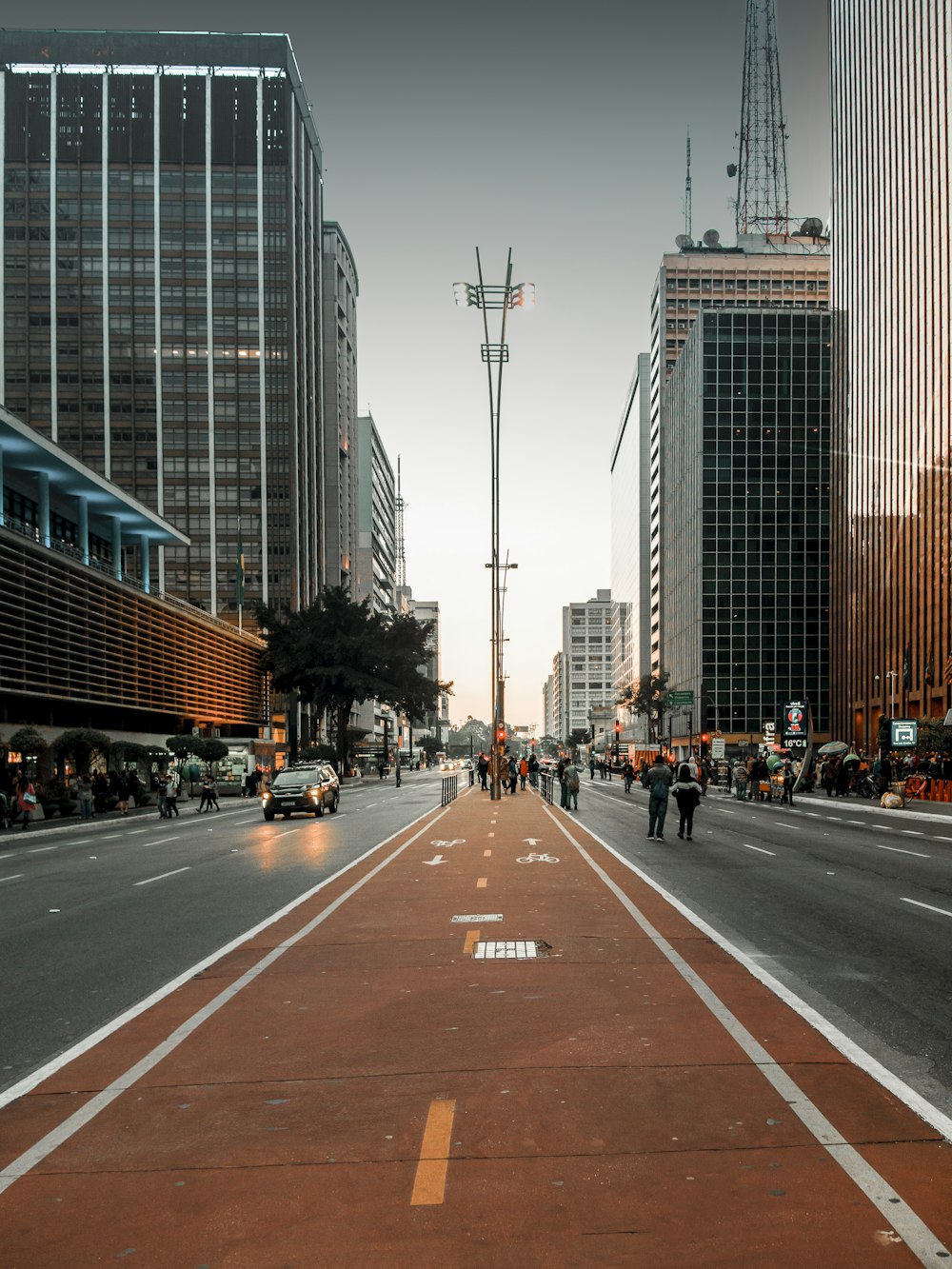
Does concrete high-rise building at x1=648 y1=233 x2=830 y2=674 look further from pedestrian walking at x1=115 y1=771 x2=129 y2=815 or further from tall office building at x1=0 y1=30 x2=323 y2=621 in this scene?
pedestrian walking at x1=115 y1=771 x2=129 y2=815

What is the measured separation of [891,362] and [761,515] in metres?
38.6

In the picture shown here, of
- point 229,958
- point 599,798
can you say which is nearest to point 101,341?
point 599,798

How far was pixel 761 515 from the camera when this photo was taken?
119250mm

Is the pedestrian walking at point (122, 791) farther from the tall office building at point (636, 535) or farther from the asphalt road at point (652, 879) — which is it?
the tall office building at point (636, 535)

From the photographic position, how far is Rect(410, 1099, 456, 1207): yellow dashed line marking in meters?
4.86

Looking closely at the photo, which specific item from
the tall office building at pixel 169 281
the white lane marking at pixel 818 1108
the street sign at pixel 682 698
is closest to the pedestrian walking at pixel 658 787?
the white lane marking at pixel 818 1108

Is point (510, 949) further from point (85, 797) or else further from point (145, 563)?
point (145, 563)

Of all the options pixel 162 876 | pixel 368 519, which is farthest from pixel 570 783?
pixel 368 519

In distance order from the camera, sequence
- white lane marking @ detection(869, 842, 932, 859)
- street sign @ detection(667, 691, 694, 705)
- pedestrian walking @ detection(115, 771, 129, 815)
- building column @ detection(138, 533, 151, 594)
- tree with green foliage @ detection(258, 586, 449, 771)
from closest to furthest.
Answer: white lane marking @ detection(869, 842, 932, 859)
pedestrian walking @ detection(115, 771, 129, 815)
building column @ detection(138, 533, 151, 594)
tree with green foliage @ detection(258, 586, 449, 771)
street sign @ detection(667, 691, 694, 705)

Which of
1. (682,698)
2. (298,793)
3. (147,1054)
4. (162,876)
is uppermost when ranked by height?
(147,1054)

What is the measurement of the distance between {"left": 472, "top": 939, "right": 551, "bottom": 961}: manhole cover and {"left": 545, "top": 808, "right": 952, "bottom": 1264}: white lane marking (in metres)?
1.18

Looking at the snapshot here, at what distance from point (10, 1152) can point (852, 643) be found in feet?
305

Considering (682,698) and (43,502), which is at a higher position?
(43,502)

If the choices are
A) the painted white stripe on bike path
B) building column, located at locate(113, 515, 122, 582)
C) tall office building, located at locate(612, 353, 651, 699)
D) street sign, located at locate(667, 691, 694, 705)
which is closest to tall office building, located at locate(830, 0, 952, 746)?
street sign, located at locate(667, 691, 694, 705)
